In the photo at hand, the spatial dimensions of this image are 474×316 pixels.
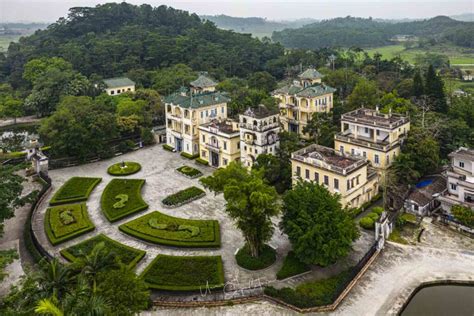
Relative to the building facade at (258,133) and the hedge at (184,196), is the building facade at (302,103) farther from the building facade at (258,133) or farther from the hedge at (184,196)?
the hedge at (184,196)

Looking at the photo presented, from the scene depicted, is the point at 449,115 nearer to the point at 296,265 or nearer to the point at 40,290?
the point at 296,265

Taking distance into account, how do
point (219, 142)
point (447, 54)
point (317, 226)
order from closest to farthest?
point (317, 226) → point (219, 142) → point (447, 54)

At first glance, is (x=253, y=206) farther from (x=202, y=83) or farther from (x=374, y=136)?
(x=202, y=83)

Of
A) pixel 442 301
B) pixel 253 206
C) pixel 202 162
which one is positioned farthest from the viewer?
pixel 202 162

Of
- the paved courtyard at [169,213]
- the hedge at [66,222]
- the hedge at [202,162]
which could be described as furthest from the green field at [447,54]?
the hedge at [66,222]

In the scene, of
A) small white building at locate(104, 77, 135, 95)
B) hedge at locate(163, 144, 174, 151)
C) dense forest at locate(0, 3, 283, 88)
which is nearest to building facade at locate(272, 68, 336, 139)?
hedge at locate(163, 144, 174, 151)

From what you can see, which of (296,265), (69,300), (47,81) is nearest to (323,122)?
(296,265)

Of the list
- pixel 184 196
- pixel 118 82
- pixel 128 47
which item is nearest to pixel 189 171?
pixel 184 196
